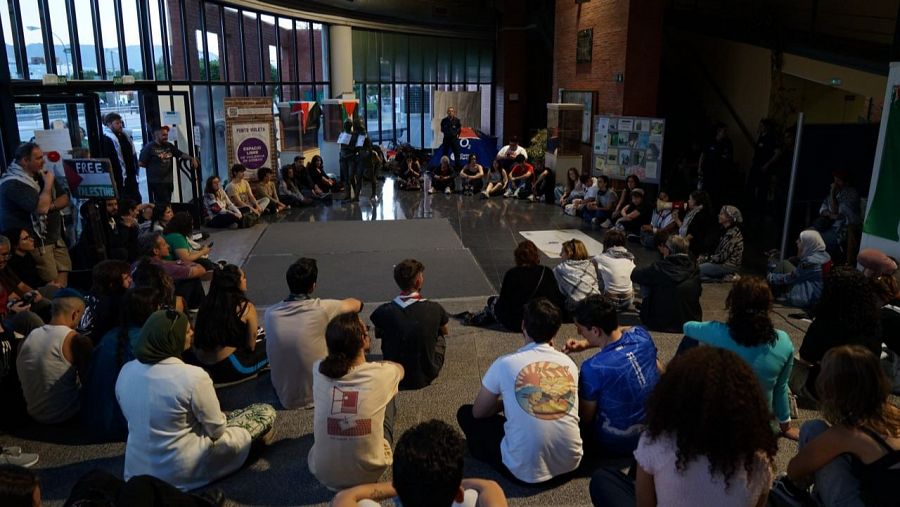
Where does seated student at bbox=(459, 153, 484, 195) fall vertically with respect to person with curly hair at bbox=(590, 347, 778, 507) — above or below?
below

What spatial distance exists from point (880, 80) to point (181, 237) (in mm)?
9420

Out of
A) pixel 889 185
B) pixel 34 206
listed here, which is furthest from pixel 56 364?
pixel 889 185

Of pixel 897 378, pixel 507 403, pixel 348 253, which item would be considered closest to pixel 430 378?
pixel 507 403

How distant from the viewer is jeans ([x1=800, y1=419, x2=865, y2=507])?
8.39 feet

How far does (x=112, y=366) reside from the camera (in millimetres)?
3881

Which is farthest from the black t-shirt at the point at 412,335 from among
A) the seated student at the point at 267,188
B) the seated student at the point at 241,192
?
the seated student at the point at 267,188

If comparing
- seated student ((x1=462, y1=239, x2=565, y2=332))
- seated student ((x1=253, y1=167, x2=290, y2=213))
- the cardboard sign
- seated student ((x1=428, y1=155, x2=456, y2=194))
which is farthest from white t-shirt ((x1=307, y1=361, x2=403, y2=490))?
seated student ((x1=428, y1=155, x2=456, y2=194))

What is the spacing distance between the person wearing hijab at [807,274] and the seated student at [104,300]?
585 cm

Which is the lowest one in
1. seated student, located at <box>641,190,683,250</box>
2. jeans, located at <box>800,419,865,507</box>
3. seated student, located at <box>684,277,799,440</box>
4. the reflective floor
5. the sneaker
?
the reflective floor

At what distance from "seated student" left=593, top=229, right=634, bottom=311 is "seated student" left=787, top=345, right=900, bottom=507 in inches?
139

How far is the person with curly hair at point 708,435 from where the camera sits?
208cm

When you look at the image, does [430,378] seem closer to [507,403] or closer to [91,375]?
[507,403]

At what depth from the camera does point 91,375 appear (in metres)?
3.96

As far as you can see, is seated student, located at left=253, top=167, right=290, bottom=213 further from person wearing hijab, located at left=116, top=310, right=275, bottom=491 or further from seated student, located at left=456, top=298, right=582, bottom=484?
seated student, located at left=456, top=298, right=582, bottom=484
